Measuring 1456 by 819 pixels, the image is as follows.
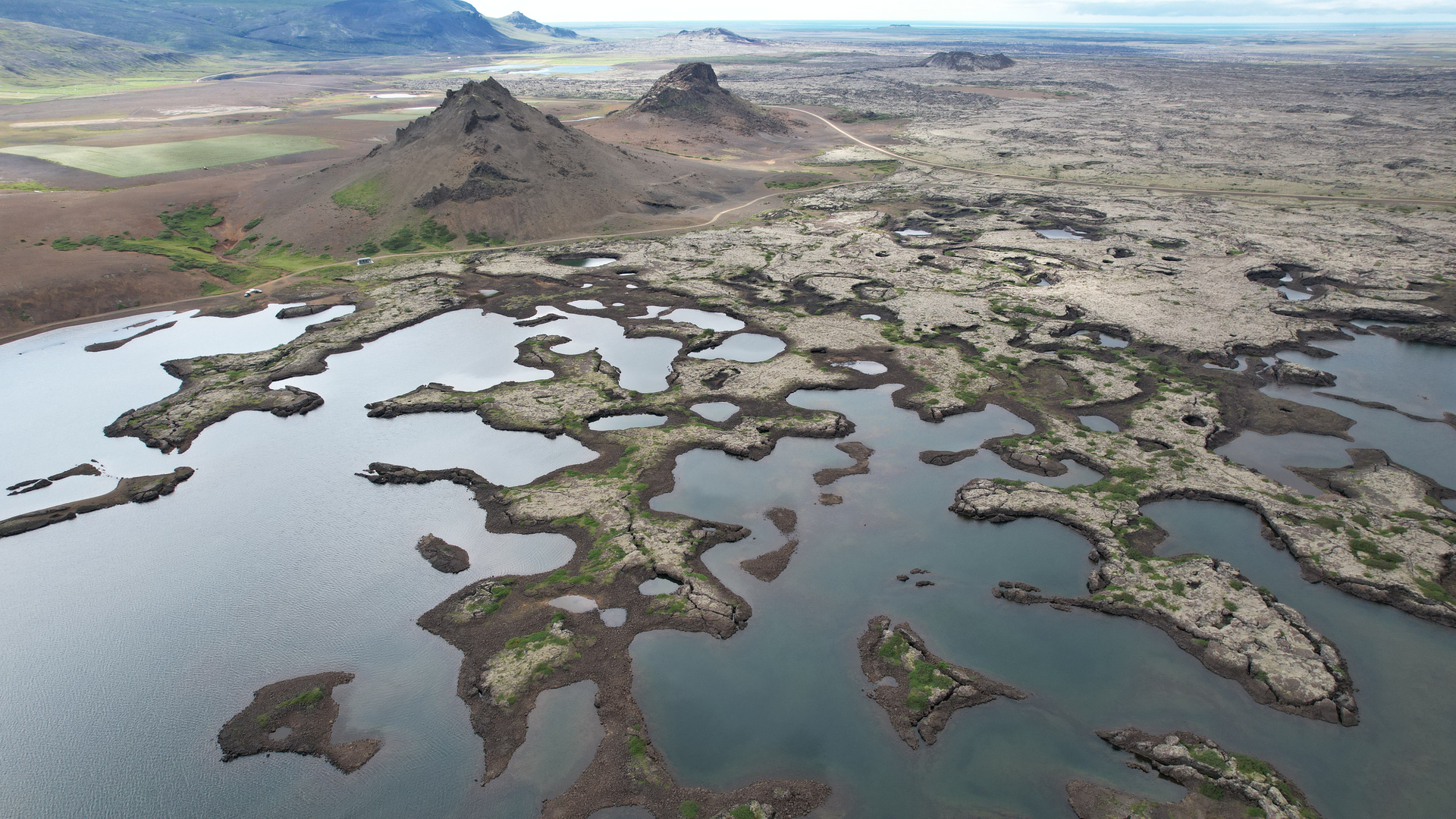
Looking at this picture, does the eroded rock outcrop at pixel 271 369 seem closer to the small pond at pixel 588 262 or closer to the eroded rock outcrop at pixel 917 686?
the small pond at pixel 588 262

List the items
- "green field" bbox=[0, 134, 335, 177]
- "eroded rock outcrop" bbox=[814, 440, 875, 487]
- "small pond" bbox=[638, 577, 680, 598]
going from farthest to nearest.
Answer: "green field" bbox=[0, 134, 335, 177], "eroded rock outcrop" bbox=[814, 440, 875, 487], "small pond" bbox=[638, 577, 680, 598]

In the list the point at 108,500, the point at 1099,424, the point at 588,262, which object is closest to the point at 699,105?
the point at 588,262

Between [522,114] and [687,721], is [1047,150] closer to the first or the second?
[522,114]

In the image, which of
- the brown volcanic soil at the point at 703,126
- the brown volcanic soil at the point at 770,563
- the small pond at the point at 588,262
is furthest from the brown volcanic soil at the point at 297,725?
the brown volcanic soil at the point at 703,126

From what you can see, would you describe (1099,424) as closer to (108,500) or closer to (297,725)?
(297,725)

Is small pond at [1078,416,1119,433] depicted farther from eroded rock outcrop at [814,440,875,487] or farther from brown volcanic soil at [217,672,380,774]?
brown volcanic soil at [217,672,380,774]

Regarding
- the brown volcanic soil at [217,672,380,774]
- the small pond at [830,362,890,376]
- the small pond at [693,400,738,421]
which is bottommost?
the brown volcanic soil at [217,672,380,774]

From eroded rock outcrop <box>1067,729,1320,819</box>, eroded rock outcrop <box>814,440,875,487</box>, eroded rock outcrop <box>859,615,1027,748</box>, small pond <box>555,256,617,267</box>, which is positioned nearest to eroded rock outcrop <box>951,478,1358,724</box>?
eroded rock outcrop <box>1067,729,1320,819</box>
